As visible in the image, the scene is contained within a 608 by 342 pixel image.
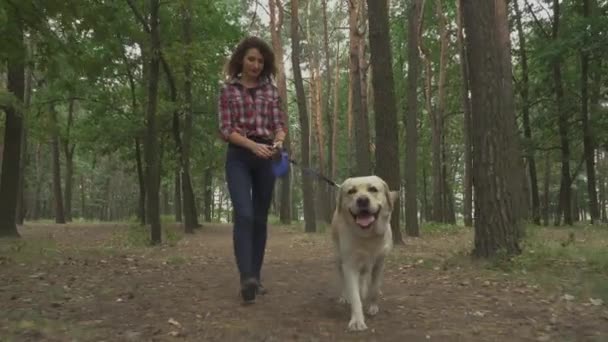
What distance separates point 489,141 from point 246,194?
3.68m

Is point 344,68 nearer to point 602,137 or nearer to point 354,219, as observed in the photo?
point 602,137

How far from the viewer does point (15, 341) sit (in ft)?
12.2

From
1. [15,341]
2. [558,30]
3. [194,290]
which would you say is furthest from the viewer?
[558,30]

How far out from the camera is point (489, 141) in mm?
7000

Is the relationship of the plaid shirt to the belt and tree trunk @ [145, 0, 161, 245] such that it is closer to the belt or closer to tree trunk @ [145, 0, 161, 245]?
the belt

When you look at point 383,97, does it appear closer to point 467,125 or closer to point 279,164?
point 279,164

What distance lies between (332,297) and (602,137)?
18.7 metres

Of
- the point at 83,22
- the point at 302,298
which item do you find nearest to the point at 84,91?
the point at 83,22

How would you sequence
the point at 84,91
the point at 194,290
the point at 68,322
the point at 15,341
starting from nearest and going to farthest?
1. the point at 15,341
2. the point at 68,322
3. the point at 194,290
4. the point at 84,91

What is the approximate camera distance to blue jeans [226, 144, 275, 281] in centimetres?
478

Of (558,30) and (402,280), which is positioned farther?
(558,30)

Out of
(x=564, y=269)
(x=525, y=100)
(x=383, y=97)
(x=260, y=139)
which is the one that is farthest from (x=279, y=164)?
(x=525, y=100)

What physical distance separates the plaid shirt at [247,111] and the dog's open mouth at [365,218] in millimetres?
1263

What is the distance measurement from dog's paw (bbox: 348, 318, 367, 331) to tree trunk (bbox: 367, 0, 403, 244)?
20.3ft
